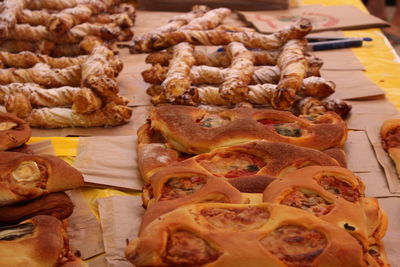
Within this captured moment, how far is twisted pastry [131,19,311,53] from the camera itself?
7.57 ft

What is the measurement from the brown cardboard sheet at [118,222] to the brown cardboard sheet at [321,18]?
69.4 inches

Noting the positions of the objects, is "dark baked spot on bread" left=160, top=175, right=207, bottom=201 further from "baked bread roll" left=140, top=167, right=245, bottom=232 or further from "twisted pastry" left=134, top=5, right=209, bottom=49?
"twisted pastry" left=134, top=5, right=209, bottom=49

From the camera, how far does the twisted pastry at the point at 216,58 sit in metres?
2.33

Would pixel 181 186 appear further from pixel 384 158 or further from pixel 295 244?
pixel 384 158

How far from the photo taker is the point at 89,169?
168 centimetres

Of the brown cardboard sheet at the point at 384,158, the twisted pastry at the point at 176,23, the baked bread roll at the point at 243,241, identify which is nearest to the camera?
the baked bread roll at the point at 243,241

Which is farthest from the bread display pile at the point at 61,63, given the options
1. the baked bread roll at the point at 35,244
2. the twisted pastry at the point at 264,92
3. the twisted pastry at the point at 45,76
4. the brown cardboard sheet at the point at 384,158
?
the brown cardboard sheet at the point at 384,158

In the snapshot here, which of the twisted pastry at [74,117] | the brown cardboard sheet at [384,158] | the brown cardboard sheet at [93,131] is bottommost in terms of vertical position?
the brown cardboard sheet at [93,131]

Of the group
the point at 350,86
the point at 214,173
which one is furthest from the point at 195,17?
the point at 214,173

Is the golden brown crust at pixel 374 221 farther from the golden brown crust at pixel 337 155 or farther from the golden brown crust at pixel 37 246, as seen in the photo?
the golden brown crust at pixel 37 246

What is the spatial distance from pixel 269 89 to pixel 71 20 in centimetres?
106

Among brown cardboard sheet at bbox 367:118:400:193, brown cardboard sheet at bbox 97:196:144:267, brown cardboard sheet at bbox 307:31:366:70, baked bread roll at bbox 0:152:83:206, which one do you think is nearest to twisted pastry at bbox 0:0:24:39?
baked bread roll at bbox 0:152:83:206

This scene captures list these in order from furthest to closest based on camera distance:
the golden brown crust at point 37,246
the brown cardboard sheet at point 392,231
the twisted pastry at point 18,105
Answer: the twisted pastry at point 18,105 → the brown cardboard sheet at point 392,231 → the golden brown crust at point 37,246

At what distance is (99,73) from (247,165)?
0.85 m
